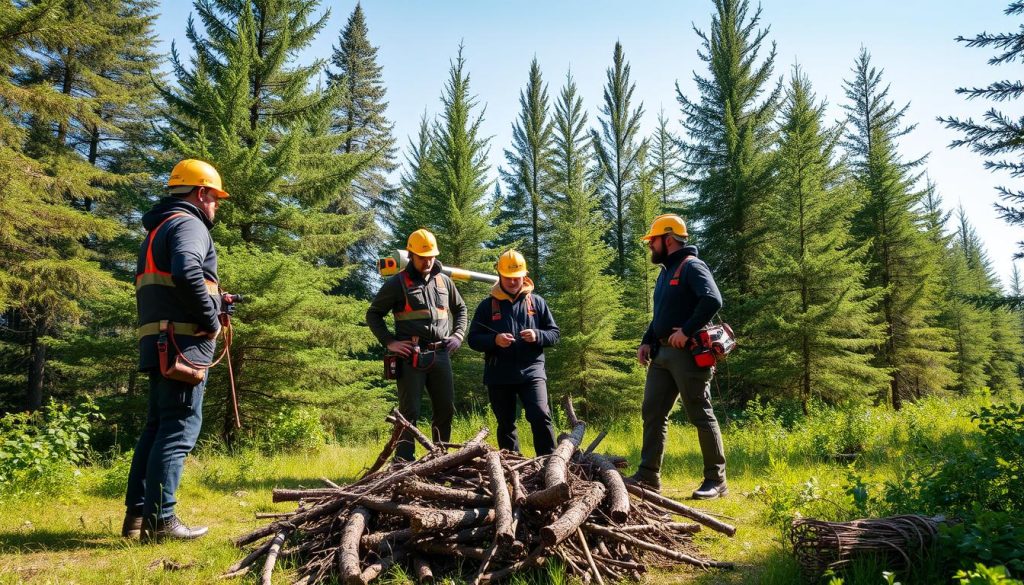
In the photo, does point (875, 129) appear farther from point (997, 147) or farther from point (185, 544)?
point (185, 544)

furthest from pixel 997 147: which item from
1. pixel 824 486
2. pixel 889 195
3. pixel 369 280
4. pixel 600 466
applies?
pixel 369 280

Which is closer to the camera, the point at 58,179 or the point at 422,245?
the point at 422,245

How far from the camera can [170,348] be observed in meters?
3.67

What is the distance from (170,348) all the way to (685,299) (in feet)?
13.5

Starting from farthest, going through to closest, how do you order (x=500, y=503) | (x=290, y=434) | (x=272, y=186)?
(x=272, y=186), (x=290, y=434), (x=500, y=503)

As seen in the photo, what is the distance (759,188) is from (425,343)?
14.5 metres

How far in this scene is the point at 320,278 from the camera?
9.69 metres

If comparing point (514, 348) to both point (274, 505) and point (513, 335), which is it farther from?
point (274, 505)

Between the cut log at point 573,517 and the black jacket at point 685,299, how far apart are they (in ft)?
6.21

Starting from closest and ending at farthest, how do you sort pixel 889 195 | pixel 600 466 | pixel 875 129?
pixel 600 466
pixel 889 195
pixel 875 129

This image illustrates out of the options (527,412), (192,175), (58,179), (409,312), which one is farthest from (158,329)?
(58,179)

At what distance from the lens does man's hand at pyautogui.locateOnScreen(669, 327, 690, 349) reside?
15.7 feet

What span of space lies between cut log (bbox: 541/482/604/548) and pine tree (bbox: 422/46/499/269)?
13323mm

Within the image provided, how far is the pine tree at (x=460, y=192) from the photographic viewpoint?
16.7 meters
